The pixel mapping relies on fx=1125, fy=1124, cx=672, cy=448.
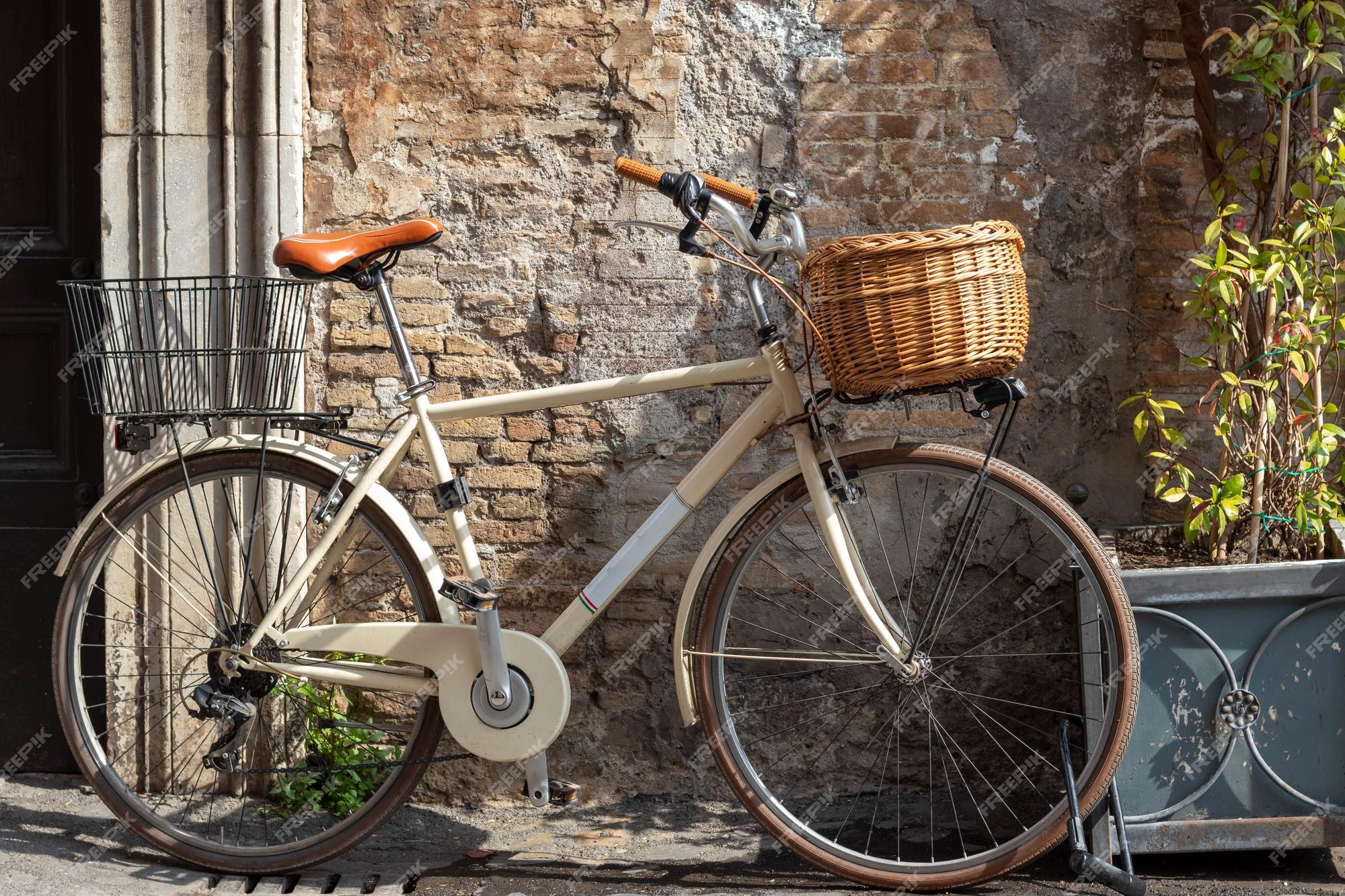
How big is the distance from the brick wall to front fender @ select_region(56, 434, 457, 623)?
0.43 meters

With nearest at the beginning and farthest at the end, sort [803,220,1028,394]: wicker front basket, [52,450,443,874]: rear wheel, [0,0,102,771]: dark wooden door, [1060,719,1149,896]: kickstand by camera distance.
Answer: [803,220,1028,394]: wicker front basket
[1060,719,1149,896]: kickstand
[52,450,443,874]: rear wheel
[0,0,102,771]: dark wooden door

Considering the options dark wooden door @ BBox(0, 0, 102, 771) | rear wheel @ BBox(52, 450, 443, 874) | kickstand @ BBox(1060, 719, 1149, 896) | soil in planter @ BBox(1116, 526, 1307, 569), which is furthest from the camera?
dark wooden door @ BBox(0, 0, 102, 771)

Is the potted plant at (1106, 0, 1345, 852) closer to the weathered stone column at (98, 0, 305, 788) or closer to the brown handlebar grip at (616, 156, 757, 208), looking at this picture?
the brown handlebar grip at (616, 156, 757, 208)

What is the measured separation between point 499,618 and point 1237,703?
176 centimetres

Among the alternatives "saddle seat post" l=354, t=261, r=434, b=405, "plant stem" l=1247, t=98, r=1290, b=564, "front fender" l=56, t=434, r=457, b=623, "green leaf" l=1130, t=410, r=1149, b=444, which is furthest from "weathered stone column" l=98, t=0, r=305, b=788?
"plant stem" l=1247, t=98, r=1290, b=564

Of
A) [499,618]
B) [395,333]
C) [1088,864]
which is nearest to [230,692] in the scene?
[499,618]

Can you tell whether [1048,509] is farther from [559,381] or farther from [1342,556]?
[559,381]

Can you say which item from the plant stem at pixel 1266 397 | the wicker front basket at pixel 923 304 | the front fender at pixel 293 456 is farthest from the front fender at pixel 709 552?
the plant stem at pixel 1266 397

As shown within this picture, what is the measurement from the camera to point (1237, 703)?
99.6 inches

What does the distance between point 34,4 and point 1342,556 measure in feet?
12.1

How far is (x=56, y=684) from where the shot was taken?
2730mm

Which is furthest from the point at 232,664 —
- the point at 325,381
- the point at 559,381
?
the point at 559,381

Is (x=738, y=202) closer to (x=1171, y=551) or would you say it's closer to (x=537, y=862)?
(x=1171, y=551)

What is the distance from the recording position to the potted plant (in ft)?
8.30
